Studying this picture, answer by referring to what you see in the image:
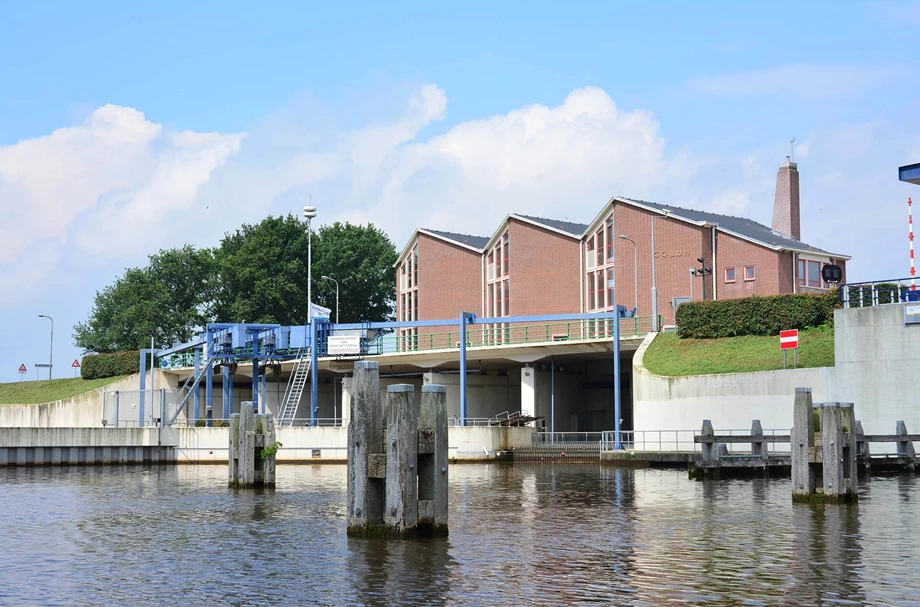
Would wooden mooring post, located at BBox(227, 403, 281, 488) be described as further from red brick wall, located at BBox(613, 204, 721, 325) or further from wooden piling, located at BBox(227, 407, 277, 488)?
red brick wall, located at BBox(613, 204, 721, 325)

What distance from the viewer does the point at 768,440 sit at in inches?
1345

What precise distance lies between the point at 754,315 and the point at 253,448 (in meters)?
27.4

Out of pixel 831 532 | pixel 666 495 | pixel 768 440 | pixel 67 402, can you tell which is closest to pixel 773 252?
pixel 768 440

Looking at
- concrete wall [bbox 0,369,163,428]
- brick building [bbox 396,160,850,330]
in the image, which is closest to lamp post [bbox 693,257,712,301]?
brick building [bbox 396,160,850,330]

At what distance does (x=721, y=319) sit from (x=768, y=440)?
19579mm

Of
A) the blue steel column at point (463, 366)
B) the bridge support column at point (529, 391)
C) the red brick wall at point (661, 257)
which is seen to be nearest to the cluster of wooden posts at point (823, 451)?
the blue steel column at point (463, 366)

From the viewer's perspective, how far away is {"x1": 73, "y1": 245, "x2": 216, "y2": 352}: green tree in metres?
104

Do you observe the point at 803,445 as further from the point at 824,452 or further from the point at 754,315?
the point at 754,315

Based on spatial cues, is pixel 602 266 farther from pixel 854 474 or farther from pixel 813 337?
pixel 854 474

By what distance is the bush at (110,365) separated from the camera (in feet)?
280

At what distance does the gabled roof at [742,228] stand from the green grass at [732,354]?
40.4ft

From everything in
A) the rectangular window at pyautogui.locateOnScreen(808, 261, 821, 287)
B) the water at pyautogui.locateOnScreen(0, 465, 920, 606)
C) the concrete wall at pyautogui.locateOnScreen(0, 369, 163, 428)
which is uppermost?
the rectangular window at pyautogui.locateOnScreen(808, 261, 821, 287)

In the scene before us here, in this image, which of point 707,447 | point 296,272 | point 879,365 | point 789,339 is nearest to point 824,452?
point 707,447

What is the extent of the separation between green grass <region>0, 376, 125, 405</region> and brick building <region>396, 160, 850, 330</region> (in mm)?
24148
